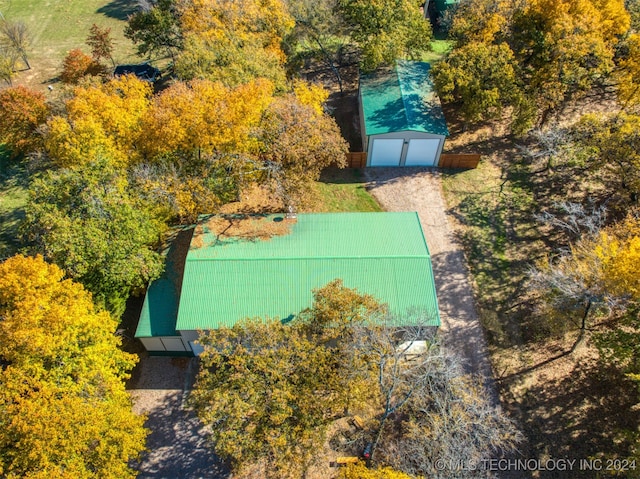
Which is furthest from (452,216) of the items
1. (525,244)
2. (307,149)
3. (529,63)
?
(529,63)

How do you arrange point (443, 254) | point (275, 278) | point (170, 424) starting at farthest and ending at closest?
point (443, 254) → point (275, 278) → point (170, 424)

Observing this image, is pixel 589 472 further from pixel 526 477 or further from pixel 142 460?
pixel 142 460

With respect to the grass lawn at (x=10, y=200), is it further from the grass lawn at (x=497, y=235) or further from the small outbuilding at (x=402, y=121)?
the grass lawn at (x=497, y=235)

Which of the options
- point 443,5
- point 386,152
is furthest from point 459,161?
point 443,5

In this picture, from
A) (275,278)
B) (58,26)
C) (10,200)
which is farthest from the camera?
(58,26)

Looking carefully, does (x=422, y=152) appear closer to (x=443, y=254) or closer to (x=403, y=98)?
(x=403, y=98)

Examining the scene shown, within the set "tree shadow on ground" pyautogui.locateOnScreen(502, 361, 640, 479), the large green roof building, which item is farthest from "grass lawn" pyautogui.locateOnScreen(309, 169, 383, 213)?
"tree shadow on ground" pyautogui.locateOnScreen(502, 361, 640, 479)

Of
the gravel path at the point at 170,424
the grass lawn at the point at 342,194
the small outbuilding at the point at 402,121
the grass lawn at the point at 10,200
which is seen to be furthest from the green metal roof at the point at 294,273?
the grass lawn at the point at 10,200
